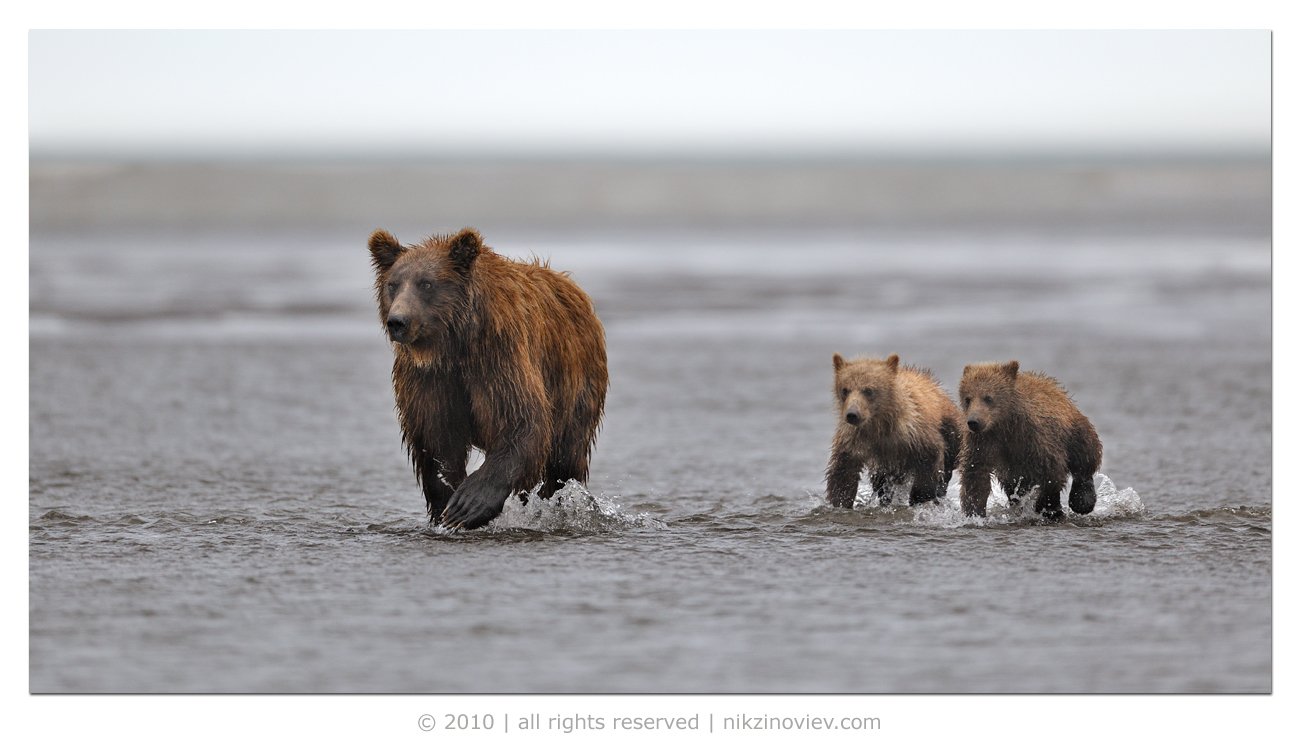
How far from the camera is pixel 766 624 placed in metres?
6.15

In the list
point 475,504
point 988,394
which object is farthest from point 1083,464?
point 475,504

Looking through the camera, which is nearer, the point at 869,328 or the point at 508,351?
the point at 508,351

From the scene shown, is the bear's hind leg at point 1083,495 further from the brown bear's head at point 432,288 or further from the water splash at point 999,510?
the brown bear's head at point 432,288

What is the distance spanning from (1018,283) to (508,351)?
709 inches

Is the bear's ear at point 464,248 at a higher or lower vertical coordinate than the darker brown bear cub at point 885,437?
higher

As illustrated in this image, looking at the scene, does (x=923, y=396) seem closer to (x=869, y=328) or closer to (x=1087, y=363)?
(x=1087, y=363)

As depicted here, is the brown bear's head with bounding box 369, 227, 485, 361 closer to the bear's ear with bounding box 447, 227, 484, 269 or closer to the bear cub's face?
the bear's ear with bounding box 447, 227, 484, 269

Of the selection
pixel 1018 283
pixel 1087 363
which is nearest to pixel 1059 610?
pixel 1087 363

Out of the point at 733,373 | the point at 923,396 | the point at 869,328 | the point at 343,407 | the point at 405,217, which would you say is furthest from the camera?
the point at 405,217

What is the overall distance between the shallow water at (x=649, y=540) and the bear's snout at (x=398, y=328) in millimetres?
948

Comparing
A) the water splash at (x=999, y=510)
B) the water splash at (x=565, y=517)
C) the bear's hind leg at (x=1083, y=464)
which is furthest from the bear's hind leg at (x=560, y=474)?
the bear's hind leg at (x=1083, y=464)

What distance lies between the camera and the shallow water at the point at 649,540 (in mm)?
5727

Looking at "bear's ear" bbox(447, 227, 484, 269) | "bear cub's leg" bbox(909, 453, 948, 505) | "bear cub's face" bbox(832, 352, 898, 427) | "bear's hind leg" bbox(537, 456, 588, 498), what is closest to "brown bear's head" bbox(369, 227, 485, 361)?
"bear's ear" bbox(447, 227, 484, 269)

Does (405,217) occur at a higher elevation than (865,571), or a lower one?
higher
